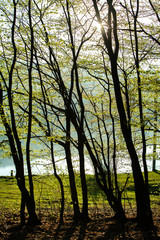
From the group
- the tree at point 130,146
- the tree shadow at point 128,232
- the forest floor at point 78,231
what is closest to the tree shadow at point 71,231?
the forest floor at point 78,231

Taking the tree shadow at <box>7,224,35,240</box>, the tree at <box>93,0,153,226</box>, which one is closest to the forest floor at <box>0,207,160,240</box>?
the tree shadow at <box>7,224,35,240</box>

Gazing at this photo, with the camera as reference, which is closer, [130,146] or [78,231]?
[130,146]

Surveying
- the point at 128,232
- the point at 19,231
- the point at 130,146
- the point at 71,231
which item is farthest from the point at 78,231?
the point at 130,146

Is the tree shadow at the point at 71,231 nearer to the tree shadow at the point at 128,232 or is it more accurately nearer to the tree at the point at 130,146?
the tree shadow at the point at 128,232

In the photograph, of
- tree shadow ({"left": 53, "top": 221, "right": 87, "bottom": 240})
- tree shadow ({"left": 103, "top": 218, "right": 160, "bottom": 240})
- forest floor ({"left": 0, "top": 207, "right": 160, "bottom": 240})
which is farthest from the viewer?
tree shadow ({"left": 53, "top": 221, "right": 87, "bottom": 240})

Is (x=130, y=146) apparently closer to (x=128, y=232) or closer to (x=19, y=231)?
(x=128, y=232)

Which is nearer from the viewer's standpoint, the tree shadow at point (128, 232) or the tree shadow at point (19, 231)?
the tree shadow at point (128, 232)

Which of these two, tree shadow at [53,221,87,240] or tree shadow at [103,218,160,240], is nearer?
tree shadow at [103,218,160,240]

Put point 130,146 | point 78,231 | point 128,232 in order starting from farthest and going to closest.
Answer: point 78,231 → point 130,146 → point 128,232

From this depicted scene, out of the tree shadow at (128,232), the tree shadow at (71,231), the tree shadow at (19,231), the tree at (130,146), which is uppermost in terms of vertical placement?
the tree at (130,146)

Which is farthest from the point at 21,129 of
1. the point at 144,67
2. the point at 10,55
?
the point at 144,67

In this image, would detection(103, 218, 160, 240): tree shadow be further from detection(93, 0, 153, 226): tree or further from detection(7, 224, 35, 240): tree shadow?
detection(7, 224, 35, 240): tree shadow

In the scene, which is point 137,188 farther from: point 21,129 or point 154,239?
point 21,129

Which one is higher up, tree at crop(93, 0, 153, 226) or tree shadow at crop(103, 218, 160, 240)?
tree at crop(93, 0, 153, 226)
